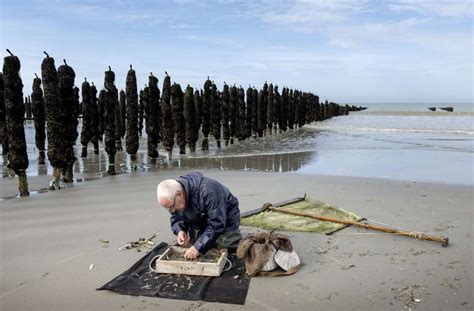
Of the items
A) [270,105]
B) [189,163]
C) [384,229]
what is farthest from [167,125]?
[270,105]

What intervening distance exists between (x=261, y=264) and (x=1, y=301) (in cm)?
274

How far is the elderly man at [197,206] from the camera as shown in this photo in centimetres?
476

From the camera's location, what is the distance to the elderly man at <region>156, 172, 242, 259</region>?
187 inches

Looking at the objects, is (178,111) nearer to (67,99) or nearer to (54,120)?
(67,99)

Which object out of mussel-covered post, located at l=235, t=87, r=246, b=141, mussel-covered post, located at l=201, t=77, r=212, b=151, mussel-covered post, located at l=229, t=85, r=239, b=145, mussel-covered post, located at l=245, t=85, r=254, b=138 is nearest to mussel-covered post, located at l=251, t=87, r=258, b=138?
mussel-covered post, located at l=245, t=85, r=254, b=138

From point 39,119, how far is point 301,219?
41.7 feet

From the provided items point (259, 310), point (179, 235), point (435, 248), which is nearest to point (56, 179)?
point (179, 235)

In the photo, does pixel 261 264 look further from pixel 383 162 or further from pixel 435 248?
pixel 383 162

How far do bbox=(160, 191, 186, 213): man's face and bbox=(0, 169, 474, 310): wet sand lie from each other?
1.01 metres

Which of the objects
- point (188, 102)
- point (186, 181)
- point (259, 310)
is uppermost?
point (188, 102)

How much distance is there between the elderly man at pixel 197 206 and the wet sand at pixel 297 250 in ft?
2.42

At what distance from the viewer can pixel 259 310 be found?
409 cm

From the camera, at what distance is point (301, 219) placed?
6.92 m

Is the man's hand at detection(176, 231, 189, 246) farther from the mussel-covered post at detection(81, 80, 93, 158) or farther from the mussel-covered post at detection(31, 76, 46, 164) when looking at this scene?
the mussel-covered post at detection(81, 80, 93, 158)
